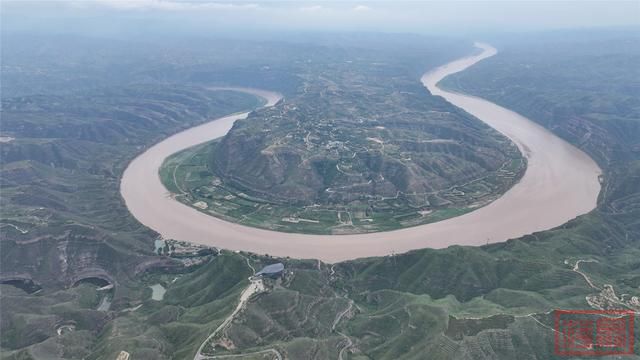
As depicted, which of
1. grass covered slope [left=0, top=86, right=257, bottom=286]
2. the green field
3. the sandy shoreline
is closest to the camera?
grass covered slope [left=0, top=86, right=257, bottom=286]

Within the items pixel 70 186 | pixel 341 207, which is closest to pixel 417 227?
pixel 341 207

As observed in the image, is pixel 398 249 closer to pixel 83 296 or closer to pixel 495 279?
pixel 495 279

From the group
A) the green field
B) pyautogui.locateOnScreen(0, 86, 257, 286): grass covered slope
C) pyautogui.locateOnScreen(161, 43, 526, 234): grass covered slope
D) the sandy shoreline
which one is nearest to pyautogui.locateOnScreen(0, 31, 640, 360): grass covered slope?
pyautogui.locateOnScreen(0, 86, 257, 286): grass covered slope

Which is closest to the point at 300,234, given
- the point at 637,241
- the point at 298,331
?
the point at 298,331

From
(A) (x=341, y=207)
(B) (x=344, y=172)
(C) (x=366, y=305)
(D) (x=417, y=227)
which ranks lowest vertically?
(C) (x=366, y=305)

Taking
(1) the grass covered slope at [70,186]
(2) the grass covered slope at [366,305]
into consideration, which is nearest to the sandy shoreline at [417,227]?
(1) the grass covered slope at [70,186]

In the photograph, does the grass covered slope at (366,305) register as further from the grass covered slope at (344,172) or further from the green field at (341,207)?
the grass covered slope at (344,172)

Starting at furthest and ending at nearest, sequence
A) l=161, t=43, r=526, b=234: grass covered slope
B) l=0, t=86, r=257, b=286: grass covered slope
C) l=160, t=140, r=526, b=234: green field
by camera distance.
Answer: l=161, t=43, r=526, b=234: grass covered slope, l=160, t=140, r=526, b=234: green field, l=0, t=86, r=257, b=286: grass covered slope

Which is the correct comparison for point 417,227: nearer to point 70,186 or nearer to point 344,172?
point 344,172

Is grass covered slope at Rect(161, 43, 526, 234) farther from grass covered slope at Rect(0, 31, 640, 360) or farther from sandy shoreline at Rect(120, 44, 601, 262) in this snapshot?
grass covered slope at Rect(0, 31, 640, 360)
